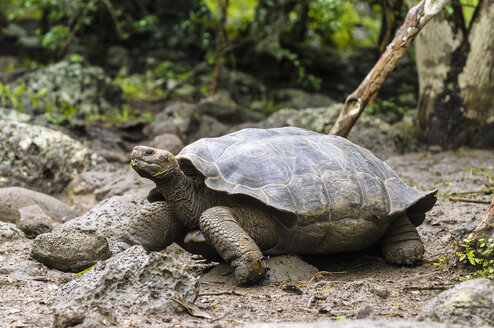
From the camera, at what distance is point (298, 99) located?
1110cm

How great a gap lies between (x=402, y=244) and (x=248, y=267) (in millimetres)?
1304

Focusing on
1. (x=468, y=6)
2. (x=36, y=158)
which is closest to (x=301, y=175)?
(x=36, y=158)

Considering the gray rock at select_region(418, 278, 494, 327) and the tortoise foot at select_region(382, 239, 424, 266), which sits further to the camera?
the tortoise foot at select_region(382, 239, 424, 266)

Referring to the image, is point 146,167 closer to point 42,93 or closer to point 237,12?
point 42,93

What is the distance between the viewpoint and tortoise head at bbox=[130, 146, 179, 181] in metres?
3.61

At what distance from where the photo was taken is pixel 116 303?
2701 millimetres

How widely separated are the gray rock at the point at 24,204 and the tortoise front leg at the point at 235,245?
6.79 ft

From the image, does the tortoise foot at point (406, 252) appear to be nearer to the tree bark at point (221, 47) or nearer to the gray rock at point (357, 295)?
the gray rock at point (357, 295)

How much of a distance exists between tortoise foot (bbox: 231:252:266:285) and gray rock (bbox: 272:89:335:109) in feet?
24.6

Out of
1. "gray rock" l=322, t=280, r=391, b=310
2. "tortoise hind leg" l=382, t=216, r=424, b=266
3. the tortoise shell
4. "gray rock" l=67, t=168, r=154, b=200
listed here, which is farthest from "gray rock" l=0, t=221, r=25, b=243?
"tortoise hind leg" l=382, t=216, r=424, b=266

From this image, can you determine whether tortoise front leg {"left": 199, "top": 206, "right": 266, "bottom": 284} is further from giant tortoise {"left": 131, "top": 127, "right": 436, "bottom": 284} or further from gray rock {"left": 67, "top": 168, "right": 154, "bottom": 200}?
gray rock {"left": 67, "top": 168, "right": 154, "bottom": 200}

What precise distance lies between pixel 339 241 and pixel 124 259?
5.29ft

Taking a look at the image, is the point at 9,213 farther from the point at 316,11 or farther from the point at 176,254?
the point at 316,11

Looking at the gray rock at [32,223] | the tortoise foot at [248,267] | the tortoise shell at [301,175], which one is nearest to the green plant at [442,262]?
the tortoise shell at [301,175]
